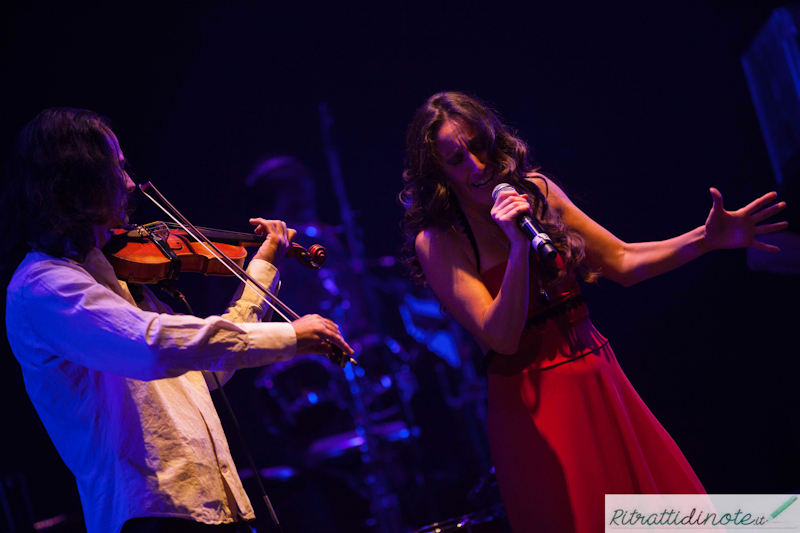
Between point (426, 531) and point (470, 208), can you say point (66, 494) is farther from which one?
point (470, 208)

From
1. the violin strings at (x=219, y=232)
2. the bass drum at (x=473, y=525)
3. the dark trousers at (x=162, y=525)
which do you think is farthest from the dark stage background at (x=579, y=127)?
the dark trousers at (x=162, y=525)

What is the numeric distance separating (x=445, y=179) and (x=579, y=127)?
6.95 ft

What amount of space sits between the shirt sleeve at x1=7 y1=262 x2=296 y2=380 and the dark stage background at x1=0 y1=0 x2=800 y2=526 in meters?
2.06

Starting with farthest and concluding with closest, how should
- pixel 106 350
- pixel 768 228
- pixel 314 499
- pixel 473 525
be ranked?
1. pixel 314 499
2. pixel 473 525
3. pixel 768 228
4. pixel 106 350

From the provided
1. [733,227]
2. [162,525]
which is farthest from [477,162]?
[162,525]

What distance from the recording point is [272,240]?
184cm

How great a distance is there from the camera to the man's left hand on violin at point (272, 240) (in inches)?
70.8

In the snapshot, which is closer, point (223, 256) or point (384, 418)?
point (223, 256)

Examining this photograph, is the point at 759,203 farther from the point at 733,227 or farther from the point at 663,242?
the point at 663,242

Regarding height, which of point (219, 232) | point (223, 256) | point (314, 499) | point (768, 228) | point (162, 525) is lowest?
point (314, 499)

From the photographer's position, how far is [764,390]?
3.35 m

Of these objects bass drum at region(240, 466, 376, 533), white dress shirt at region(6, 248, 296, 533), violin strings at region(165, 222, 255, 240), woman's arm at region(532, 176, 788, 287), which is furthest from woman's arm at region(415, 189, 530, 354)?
bass drum at region(240, 466, 376, 533)

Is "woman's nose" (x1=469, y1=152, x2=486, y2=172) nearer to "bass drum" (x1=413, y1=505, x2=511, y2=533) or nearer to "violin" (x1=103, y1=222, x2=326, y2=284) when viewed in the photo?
"violin" (x1=103, y1=222, x2=326, y2=284)

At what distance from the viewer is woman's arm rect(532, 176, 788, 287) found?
1.64 m
